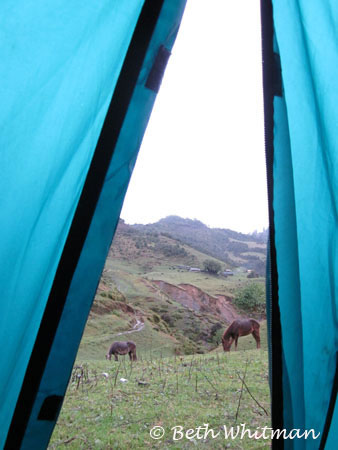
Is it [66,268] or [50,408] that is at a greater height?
[66,268]

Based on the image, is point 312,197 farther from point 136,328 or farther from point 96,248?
point 136,328

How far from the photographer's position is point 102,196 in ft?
4.11

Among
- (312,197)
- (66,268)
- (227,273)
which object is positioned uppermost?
(227,273)

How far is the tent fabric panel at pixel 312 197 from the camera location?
3.52 ft

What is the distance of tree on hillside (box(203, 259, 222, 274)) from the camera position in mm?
33969

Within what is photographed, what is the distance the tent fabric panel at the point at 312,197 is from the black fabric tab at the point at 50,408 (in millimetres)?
866

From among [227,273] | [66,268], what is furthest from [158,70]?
[227,273]

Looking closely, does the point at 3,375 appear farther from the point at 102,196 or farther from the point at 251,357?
the point at 251,357

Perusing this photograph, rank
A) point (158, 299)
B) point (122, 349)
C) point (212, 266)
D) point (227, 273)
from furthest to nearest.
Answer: point (227, 273), point (212, 266), point (158, 299), point (122, 349)

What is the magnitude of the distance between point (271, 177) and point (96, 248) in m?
0.67

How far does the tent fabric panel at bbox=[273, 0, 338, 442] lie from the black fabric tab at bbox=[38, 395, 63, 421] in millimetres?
866

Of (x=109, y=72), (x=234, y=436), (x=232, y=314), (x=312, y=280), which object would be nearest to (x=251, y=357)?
(x=234, y=436)

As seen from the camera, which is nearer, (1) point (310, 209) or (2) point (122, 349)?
(1) point (310, 209)

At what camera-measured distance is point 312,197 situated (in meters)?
1.11
